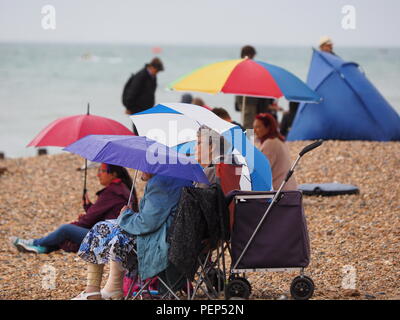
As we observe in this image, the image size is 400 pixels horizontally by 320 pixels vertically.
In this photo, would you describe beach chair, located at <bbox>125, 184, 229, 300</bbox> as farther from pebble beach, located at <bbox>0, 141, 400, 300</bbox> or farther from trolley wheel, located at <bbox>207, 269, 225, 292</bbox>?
pebble beach, located at <bbox>0, 141, 400, 300</bbox>

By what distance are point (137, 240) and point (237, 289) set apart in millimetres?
738

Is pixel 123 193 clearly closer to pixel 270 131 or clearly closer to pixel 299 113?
pixel 270 131

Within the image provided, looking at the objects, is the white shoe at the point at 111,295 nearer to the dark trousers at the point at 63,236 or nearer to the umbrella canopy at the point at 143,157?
the umbrella canopy at the point at 143,157

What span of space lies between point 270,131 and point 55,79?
3651cm

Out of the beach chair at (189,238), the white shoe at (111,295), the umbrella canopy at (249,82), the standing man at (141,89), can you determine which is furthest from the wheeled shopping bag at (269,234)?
the standing man at (141,89)

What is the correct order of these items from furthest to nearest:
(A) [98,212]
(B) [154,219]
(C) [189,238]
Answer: (A) [98,212] → (B) [154,219] → (C) [189,238]

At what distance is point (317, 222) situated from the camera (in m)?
8.19

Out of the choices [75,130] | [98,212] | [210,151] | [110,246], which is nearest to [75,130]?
[75,130]

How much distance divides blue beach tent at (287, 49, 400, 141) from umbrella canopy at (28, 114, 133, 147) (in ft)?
18.1

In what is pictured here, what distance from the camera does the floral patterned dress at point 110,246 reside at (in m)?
5.25

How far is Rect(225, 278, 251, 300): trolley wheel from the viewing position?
5.23 meters

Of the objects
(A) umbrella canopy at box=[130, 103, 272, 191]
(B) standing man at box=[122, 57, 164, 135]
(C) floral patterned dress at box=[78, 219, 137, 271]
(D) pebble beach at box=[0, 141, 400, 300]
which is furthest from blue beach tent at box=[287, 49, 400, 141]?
(C) floral patterned dress at box=[78, 219, 137, 271]

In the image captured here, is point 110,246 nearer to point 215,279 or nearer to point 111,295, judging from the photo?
point 111,295

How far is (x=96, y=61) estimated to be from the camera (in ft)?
188
